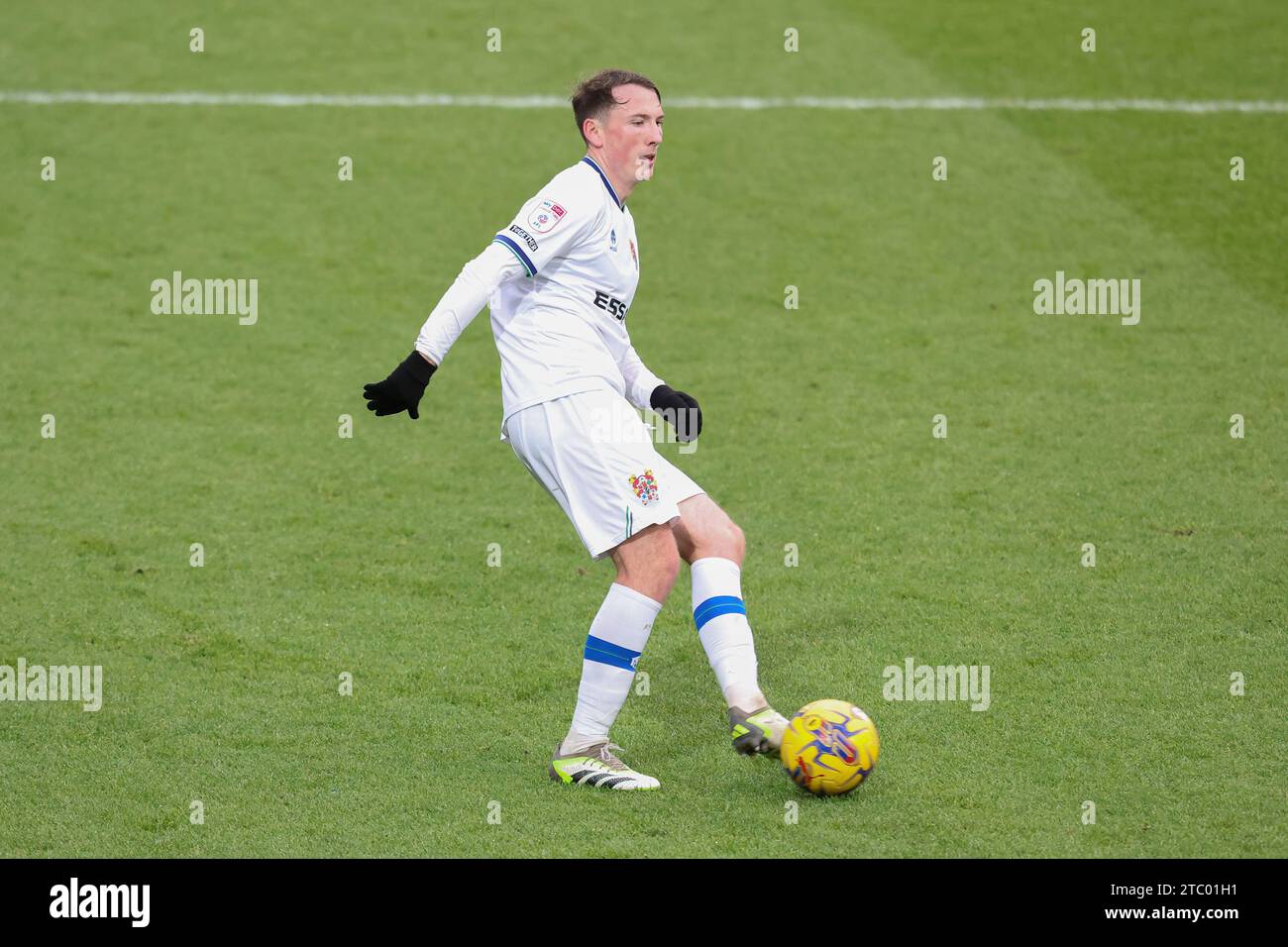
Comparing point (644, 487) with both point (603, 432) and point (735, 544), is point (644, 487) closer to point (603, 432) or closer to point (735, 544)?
point (603, 432)

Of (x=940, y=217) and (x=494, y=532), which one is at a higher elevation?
(x=940, y=217)

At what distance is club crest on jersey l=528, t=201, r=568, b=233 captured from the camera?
5.52 m

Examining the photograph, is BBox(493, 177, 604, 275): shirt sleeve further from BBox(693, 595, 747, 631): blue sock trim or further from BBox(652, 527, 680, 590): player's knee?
BBox(693, 595, 747, 631): blue sock trim

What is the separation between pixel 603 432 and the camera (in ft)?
18.3

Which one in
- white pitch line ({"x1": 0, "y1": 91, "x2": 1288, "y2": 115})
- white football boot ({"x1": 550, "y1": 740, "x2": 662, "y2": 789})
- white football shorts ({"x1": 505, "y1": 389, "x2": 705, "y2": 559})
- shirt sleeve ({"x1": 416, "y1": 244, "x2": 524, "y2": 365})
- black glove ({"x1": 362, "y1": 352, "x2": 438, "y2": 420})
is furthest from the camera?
white pitch line ({"x1": 0, "y1": 91, "x2": 1288, "y2": 115})

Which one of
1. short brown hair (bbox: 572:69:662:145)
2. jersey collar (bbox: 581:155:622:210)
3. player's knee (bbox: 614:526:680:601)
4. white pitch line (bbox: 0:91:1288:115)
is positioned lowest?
player's knee (bbox: 614:526:680:601)

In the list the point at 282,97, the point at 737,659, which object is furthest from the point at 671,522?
the point at 282,97

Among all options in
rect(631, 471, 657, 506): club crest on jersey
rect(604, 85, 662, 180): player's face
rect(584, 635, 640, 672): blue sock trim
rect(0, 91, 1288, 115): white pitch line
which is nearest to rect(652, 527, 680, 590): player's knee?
rect(631, 471, 657, 506): club crest on jersey

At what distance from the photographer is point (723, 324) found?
1114 cm

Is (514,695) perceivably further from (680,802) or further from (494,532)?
(494,532)

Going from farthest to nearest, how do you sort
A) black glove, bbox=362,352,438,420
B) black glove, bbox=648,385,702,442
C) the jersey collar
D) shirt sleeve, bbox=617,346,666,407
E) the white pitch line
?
the white pitch line < shirt sleeve, bbox=617,346,666,407 < black glove, bbox=648,385,702,442 < the jersey collar < black glove, bbox=362,352,438,420

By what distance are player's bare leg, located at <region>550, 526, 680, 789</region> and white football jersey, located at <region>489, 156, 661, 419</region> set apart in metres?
0.63

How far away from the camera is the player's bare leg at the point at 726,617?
5500mm

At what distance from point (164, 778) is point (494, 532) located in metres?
2.80
